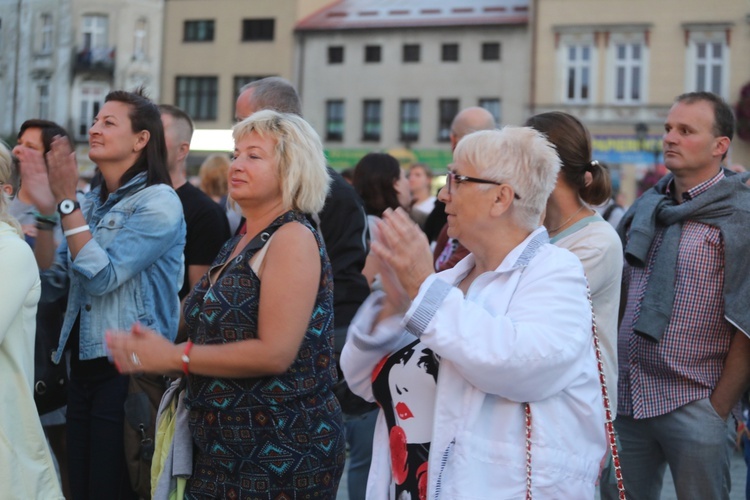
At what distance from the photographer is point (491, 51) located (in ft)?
128

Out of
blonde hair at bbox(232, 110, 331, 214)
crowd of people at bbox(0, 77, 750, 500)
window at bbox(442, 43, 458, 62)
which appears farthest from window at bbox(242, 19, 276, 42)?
blonde hair at bbox(232, 110, 331, 214)

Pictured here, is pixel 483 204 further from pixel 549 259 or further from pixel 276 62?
pixel 276 62

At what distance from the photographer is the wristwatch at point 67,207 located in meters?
3.96

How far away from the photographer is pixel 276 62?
41.2 meters

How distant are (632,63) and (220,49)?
55.1ft

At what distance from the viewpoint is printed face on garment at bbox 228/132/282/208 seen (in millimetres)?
3395

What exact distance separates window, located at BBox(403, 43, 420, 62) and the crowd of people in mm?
35121

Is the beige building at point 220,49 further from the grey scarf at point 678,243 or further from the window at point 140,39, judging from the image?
the grey scarf at point 678,243

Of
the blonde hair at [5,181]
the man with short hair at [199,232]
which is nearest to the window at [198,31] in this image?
the man with short hair at [199,232]

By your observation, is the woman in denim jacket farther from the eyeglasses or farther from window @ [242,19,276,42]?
window @ [242,19,276,42]

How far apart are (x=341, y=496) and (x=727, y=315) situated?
11.5 ft

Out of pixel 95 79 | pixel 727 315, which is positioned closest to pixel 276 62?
pixel 95 79

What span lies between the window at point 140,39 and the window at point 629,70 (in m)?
19.0

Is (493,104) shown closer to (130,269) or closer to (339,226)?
(339,226)
